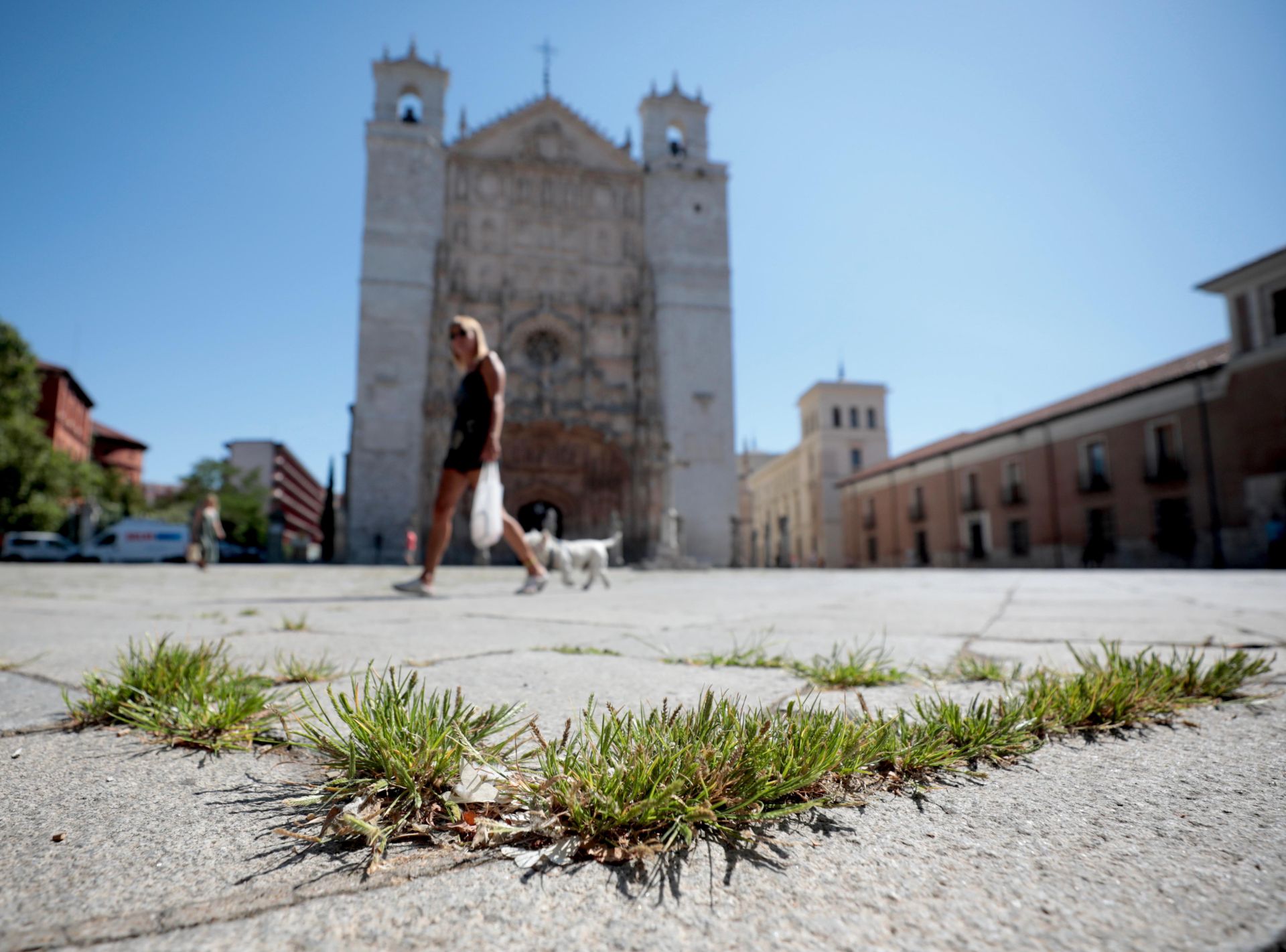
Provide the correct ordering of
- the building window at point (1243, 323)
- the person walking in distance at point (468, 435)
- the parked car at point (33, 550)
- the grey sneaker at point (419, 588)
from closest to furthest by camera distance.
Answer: the person walking in distance at point (468, 435), the grey sneaker at point (419, 588), the building window at point (1243, 323), the parked car at point (33, 550)

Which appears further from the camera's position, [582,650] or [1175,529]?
[1175,529]

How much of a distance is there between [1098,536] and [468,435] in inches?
920

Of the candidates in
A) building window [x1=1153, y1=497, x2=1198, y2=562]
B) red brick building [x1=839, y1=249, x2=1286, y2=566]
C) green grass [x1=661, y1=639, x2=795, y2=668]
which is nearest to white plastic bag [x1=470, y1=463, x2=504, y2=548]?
green grass [x1=661, y1=639, x2=795, y2=668]

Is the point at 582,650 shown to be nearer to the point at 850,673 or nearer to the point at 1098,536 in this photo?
the point at 850,673

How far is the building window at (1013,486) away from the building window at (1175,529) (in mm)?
5308

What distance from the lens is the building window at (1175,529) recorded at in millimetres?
19438

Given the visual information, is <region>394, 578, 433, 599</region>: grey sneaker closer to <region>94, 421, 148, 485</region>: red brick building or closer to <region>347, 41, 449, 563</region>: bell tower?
<region>347, 41, 449, 563</region>: bell tower

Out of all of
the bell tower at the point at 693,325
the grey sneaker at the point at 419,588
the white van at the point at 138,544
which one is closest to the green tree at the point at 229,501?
the white van at the point at 138,544

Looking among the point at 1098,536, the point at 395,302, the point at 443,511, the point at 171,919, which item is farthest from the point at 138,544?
the point at 1098,536

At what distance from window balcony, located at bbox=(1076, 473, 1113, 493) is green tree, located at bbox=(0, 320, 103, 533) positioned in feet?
125

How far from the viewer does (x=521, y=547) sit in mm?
5805

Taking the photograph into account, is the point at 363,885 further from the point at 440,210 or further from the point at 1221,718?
the point at 440,210

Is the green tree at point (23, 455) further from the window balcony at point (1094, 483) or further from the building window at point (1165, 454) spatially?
the building window at point (1165, 454)

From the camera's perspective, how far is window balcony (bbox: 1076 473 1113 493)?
22.1m
